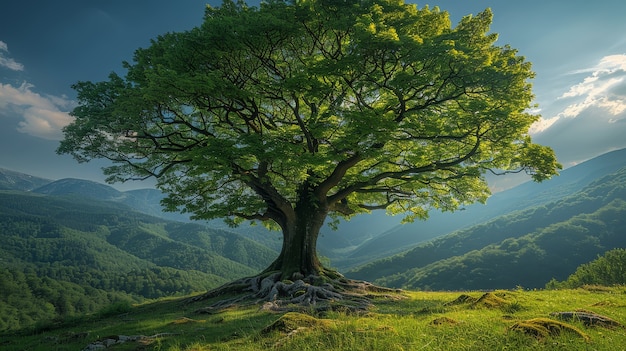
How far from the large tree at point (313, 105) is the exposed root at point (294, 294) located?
1.69 metres

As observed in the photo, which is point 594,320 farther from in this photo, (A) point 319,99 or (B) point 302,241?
(B) point 302,241

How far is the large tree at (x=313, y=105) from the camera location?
610 inches

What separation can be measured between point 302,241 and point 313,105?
9.66 meters

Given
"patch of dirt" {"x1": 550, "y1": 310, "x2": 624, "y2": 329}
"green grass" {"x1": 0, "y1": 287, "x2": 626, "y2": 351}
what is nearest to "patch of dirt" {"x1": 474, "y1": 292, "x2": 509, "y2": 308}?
"green grass" {"x1": 0, "y1": 287, "x2": 626, "y2": 351}

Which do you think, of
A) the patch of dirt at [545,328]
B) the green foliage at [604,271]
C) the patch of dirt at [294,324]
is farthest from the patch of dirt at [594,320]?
the green foliage at [604,271]

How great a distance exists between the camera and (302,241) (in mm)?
23531

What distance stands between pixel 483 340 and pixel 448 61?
1191 cm

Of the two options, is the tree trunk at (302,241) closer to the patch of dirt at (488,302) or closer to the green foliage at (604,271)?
the patch of dirt at (488,302)

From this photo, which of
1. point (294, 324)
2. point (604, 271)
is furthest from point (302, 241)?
point (604, 271)

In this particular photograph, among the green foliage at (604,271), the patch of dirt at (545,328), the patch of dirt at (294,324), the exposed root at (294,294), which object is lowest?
the green foliage at (604,271)

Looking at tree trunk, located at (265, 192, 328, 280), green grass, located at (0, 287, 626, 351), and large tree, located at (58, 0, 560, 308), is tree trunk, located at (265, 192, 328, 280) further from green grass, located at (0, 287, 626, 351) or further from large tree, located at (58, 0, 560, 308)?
green grass, located at (0, 287, 626, 351)

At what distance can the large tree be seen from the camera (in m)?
15.5

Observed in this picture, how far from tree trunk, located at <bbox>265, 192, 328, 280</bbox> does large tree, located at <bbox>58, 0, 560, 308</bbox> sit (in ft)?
0.32

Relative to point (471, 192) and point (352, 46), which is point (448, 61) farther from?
point (471, 192)
